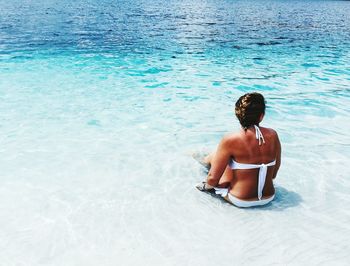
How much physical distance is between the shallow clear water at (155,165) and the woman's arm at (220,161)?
1.42ft

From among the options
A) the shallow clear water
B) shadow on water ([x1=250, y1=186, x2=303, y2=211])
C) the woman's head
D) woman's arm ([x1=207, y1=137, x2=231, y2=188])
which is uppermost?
the woman's head

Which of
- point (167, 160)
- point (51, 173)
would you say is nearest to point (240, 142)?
point (167, 160)

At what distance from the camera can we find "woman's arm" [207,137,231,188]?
4.07 meters

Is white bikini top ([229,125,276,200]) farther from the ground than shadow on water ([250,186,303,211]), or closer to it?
farther from the ground

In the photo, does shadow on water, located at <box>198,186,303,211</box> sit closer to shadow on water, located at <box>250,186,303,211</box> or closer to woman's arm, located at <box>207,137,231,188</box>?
shadow on water, located at <box>250,186,303,211</box>

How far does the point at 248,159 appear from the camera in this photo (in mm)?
4059

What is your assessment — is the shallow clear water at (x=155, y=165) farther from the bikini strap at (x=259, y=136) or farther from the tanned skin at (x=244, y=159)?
the bikini strap at (x=259, y=136)

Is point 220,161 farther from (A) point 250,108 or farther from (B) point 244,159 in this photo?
(A) point 250,108

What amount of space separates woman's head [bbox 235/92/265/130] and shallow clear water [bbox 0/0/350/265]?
1332 millimetres

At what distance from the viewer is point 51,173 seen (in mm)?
5691

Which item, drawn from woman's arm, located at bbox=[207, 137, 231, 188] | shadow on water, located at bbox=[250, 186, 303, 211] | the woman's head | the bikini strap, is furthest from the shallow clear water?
the woman's head

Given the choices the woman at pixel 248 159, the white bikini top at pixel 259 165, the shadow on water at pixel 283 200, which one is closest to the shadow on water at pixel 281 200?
the shadow on water at pixel 283 200

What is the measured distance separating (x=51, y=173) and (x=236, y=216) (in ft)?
10.9

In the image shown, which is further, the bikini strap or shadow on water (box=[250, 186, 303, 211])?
shadow on water (box=[250, 186, 303, 211])
